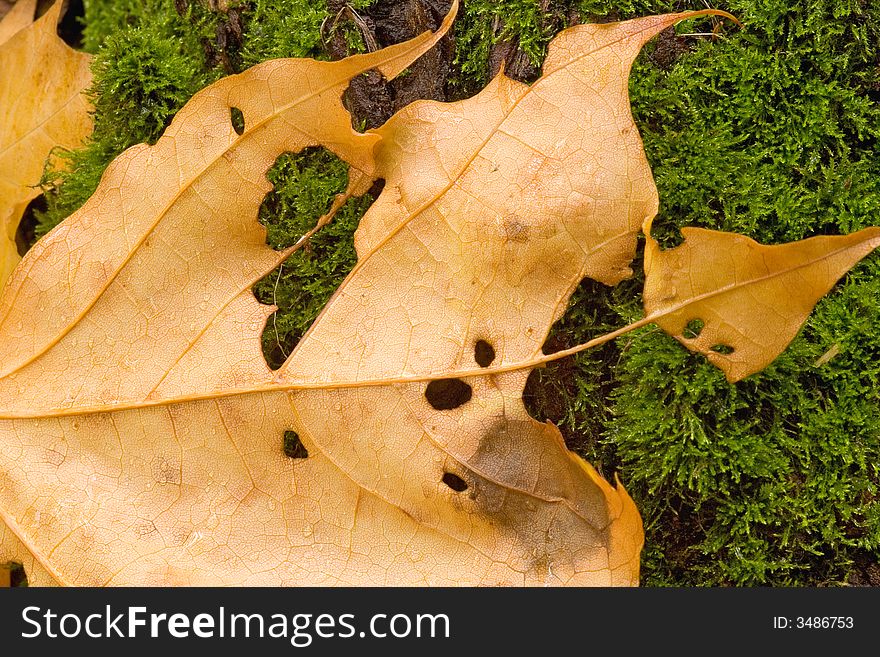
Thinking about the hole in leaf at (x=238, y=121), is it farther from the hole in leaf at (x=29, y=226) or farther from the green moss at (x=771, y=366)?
the green moss at (x=771, y=366)

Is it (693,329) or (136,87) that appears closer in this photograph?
(693,329)

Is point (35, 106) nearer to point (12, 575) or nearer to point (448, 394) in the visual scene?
point (12, 575)

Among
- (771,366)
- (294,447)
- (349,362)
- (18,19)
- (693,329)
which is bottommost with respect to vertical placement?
(771,366)

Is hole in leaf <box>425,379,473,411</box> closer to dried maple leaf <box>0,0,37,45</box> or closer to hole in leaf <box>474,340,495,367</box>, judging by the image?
hole in leaf <box>474,340,495,367</box>

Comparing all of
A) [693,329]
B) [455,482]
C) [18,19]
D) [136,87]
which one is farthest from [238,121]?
[693,329]

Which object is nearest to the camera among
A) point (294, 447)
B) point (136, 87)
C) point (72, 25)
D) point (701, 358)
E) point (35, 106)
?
point (294, 447)

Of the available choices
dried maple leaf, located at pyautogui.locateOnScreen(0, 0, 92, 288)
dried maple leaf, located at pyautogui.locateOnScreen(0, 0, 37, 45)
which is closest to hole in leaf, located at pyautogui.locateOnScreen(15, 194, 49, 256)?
dried maple leaf, located at pyautogui.locateOnScreen(0, 0, 92, 288)

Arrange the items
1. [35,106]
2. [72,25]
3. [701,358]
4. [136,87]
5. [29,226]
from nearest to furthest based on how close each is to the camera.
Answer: [701,358] → [136,87] → [35,106] → [29,226] → [72,25]

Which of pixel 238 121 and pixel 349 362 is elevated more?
pixel 238 121
